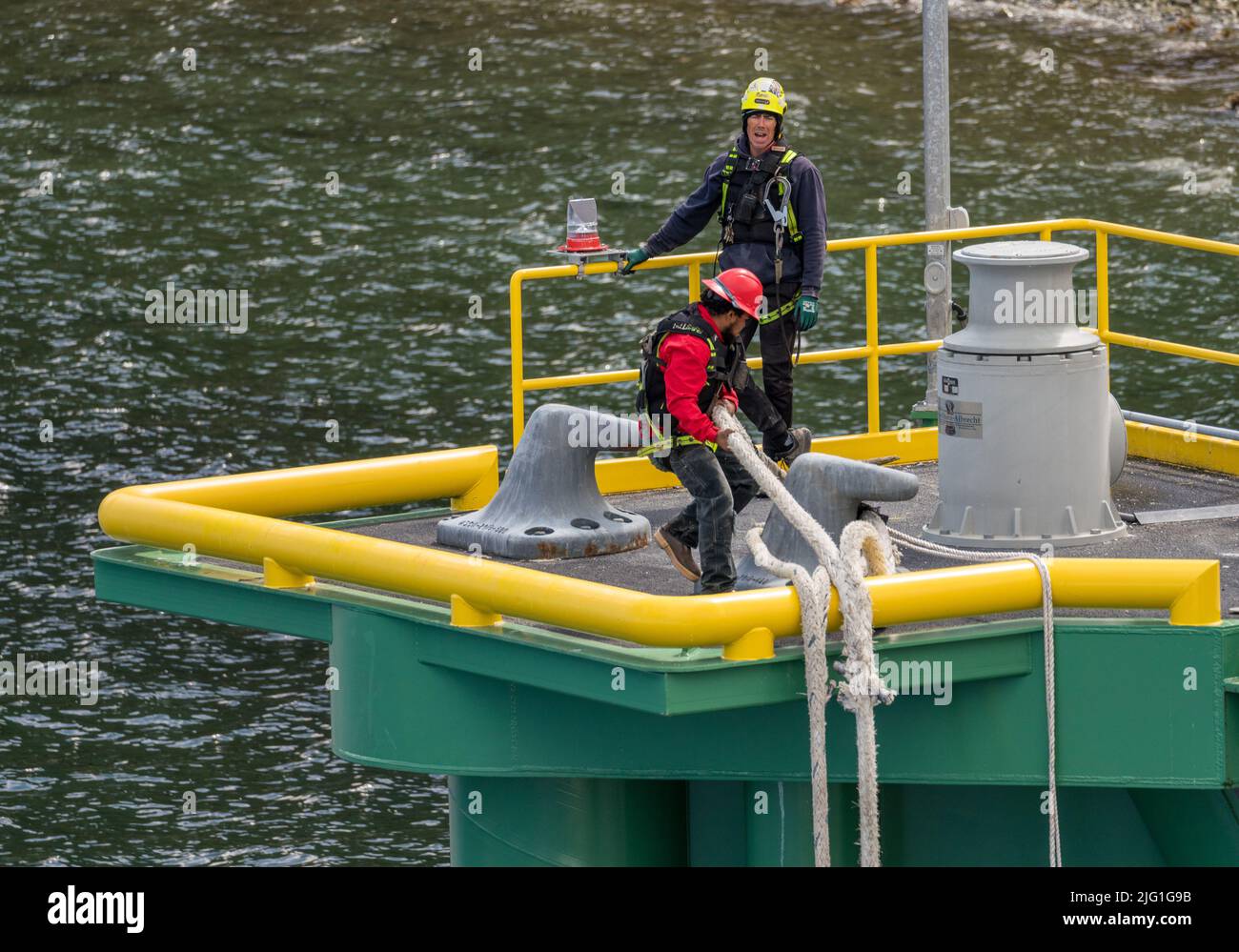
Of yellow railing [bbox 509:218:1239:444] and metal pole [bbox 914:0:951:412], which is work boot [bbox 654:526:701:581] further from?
metal pole [bbox 914:0:951:412]

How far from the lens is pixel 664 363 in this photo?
413 inches

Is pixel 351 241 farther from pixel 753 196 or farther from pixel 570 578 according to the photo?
pixel 570 578

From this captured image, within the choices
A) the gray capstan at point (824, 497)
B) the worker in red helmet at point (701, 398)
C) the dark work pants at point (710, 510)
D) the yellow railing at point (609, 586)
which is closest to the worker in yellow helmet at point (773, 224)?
the worker in red helmet at point (701, 398)

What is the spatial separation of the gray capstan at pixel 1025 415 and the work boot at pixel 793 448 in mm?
890

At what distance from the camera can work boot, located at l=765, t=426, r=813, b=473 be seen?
12.3m

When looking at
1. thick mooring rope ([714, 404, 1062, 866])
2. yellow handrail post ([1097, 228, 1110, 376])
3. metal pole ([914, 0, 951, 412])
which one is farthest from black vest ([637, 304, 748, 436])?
metal pole ([914, 0, 951, 412])

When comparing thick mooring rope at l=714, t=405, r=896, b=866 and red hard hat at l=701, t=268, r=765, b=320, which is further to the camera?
red hard hat at l=701, t=268, r=765, b=320

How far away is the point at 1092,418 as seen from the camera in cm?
1148

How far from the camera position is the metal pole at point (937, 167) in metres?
14.3

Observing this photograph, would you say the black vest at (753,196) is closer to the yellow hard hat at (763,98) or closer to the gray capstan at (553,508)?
the yellow hard hat at (763,98)

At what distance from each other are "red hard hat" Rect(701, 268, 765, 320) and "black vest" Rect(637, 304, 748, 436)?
0.52ft

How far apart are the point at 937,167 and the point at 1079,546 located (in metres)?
3.59

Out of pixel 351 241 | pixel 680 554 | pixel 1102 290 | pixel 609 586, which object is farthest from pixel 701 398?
pixel 351 241

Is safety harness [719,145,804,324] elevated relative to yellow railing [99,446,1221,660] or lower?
elevated
